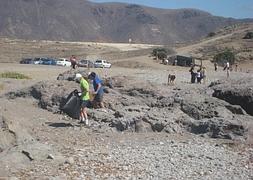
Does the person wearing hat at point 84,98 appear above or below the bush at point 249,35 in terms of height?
below

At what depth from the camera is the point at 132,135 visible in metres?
15.2

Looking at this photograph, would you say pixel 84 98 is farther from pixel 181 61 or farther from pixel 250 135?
pixel 181 61

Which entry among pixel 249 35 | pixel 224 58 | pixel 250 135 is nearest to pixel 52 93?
pixel 250 135

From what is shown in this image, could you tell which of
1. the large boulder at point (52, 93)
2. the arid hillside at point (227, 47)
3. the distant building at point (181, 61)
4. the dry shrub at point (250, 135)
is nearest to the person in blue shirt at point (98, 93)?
the large boulder at point (52, 93)

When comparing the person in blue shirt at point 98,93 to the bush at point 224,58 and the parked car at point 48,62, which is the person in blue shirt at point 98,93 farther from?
the bush at point 224,58

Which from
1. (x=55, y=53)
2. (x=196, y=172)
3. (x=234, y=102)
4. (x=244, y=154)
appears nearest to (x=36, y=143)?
(x=196, y=172)

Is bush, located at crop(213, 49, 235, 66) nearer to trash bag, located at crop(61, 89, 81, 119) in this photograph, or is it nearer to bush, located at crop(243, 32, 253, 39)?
bush, located at crop(243, 32, 253, 39)

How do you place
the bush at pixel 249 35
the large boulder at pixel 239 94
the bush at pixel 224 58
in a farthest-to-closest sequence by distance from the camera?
the bush at pixel 249 35, the bush at pixel 224 58, the large boulder at pixel 239 94

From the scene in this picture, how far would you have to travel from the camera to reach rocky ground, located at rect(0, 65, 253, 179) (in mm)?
11688

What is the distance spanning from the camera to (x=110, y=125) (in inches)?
620

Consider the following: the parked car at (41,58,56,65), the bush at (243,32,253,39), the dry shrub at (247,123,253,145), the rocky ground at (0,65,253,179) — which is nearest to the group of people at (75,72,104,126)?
the rocky ground at (0,65,253,179)

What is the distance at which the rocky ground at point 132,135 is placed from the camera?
38.3 feet

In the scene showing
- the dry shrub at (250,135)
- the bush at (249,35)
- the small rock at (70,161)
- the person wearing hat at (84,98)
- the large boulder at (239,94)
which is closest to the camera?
the small rock at (70,161)

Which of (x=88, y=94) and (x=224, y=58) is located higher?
(x=88, y=94)
